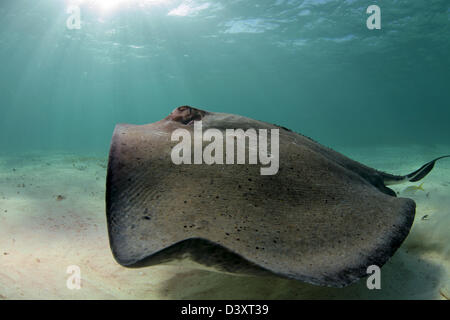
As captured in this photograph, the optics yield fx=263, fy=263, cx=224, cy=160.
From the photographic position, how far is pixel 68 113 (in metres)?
116

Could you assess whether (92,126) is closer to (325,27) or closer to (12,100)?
(12,100)

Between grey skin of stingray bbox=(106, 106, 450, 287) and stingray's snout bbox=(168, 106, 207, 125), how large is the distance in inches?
14.7

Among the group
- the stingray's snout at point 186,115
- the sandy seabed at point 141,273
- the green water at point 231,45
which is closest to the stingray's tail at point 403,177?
the sandy seabed at point 141,273

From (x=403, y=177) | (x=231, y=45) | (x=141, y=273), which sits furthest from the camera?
(x=231, y=45)

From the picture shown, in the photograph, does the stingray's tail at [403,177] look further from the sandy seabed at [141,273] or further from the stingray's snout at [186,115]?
the stingray's snout at [186,115]

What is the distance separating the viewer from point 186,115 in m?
2.54

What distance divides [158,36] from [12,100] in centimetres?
7687

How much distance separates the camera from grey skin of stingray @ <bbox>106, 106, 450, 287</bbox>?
1223mm

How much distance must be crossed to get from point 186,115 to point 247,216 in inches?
53.4

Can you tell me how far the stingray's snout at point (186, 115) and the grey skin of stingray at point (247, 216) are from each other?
0.37 m

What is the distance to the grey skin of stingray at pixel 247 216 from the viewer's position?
48.1 inches

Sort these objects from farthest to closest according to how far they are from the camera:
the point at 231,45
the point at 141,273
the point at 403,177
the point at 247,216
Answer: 1. the point at 231,45
2. the point at 403,177
3. the point at 141,273
4. the point at 247,216

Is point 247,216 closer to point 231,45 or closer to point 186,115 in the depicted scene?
point 186,115

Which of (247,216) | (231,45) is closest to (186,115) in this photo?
(247,216)
